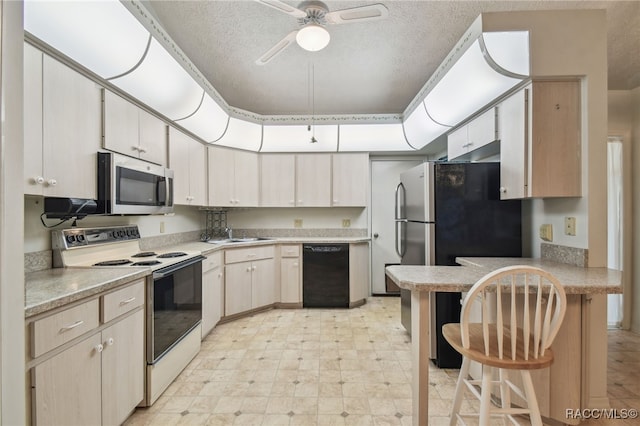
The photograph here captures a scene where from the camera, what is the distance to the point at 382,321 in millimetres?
3314

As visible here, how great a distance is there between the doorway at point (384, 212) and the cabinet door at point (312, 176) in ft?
2.74

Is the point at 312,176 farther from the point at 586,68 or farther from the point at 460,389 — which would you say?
the point at 460,389

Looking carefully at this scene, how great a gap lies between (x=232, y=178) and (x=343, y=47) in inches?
80.4

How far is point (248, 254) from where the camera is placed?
348cm

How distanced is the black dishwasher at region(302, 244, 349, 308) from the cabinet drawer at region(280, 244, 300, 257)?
97 mm

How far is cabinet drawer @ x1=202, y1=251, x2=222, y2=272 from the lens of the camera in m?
2.80

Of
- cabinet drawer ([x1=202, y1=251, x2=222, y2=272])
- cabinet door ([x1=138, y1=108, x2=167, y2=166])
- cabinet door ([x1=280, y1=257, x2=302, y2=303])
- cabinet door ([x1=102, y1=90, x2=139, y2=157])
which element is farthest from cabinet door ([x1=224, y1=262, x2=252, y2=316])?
cabinet door ([x1=102, y1=90, x2=139, y2=157])

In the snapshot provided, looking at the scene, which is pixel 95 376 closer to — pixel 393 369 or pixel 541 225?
pixel 393 369

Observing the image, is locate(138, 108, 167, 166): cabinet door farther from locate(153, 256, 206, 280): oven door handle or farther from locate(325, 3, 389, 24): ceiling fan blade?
locate(325, 3, 389, 24): ceiling fan blade

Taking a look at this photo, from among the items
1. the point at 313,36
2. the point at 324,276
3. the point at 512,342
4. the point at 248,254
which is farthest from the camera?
the point at 324,276

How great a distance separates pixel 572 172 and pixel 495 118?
62 centimetres

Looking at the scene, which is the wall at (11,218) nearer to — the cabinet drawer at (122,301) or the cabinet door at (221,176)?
the cabinet drawer at (122,301)

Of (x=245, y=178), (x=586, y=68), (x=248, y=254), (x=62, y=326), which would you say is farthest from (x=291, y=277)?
(x=586, y=68)

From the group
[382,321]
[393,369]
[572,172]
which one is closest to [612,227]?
[572,172]
